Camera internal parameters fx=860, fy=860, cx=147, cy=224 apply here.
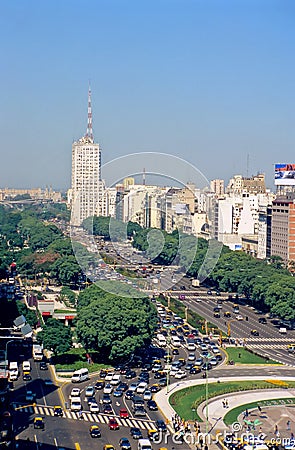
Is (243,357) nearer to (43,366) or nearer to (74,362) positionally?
(74,362)

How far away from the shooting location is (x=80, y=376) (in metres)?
13.9

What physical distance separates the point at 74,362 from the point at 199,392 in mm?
2729

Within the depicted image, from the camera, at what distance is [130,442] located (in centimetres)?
1058

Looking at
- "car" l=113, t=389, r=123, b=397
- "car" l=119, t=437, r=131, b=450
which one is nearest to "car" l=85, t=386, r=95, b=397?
"car" l=113, t=389, r=123, b=397

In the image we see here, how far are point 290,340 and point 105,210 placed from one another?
102 feet

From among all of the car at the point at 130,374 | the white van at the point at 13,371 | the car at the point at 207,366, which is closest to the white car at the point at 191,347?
the car at the point at 207,366

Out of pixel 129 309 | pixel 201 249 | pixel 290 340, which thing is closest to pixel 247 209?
pixel 201 249

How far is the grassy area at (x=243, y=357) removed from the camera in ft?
51.3

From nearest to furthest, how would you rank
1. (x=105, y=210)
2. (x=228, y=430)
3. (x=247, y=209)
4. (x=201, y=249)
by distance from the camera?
(x=228, y=430) → (x=201, y=249) → (x=247, y=209) → (x=105, y=210)

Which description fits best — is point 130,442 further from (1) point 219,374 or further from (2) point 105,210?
(2) point 105,210

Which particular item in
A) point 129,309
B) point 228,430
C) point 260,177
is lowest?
point 228,430

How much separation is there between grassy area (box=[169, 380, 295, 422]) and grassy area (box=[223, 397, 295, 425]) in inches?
16.8

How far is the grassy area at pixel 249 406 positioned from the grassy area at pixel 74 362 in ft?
10.0

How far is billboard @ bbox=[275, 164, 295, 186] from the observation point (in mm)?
→ 31406
